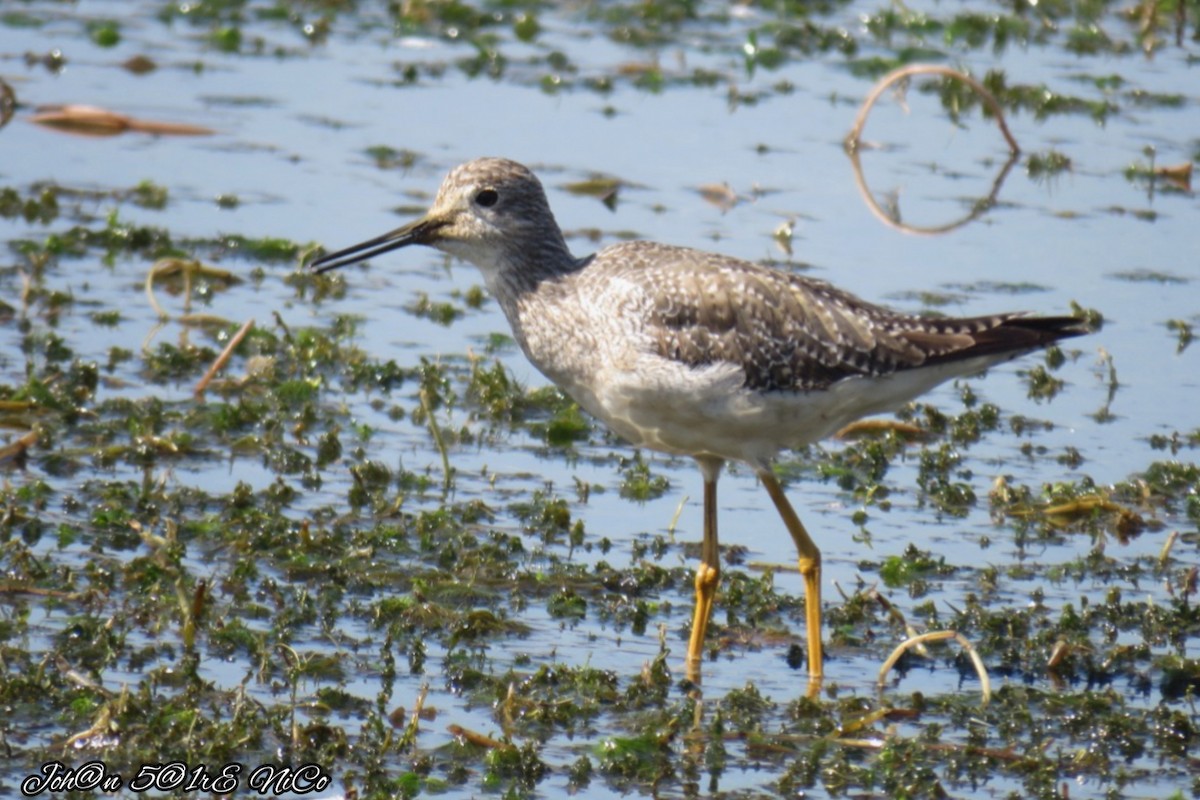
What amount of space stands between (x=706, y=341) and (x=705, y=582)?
95 centimetres

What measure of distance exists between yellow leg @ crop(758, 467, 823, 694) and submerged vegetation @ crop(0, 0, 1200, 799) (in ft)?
A: 0.52

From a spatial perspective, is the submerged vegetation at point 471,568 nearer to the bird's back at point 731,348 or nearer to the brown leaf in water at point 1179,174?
the bird's back at point 731,348

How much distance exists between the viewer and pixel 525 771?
688 cm

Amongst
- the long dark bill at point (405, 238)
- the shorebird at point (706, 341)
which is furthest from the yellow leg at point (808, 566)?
the long dark bill at point (405, 238)

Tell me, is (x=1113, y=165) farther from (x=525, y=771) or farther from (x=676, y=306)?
(x=525, y=771)

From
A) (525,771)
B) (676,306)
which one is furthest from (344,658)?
(676,306)

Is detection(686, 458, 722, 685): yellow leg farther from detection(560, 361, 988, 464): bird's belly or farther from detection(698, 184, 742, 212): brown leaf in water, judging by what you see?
detection(698, 184, 742, 212): brown leaf in water

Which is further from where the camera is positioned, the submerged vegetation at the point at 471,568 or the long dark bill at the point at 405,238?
the long dark bill at the point at 405,238

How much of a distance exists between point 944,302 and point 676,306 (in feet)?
14.1

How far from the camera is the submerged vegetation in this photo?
7105mm

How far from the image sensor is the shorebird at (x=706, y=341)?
807 cm

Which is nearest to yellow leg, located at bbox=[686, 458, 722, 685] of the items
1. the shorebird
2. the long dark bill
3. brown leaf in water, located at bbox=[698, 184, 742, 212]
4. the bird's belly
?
the shorebird

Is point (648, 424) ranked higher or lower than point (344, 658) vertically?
higher

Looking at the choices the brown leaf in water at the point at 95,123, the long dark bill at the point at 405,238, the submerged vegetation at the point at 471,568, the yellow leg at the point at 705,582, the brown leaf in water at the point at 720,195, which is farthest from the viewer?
the brown leaf in water at the point at 95,123
